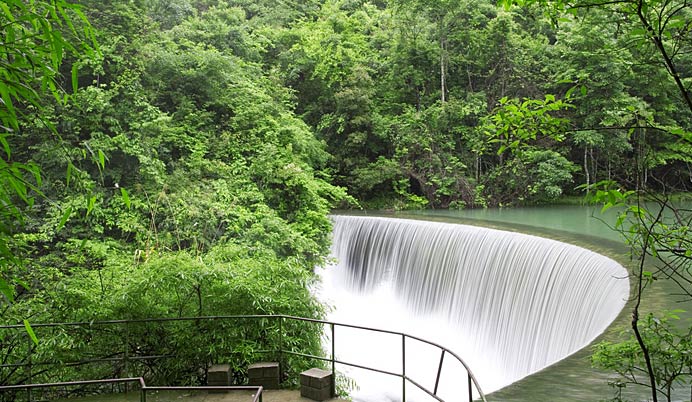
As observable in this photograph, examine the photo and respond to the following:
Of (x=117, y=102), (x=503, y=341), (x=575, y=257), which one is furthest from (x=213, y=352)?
(x=117, y=102)

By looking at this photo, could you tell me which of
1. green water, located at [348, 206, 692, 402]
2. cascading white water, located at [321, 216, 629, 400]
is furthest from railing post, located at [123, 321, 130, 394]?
cascading white water, located at [321, 216, 629, 400]

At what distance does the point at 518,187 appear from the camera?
22516 millimetres

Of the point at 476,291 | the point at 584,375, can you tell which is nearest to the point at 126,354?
the point at 584,375

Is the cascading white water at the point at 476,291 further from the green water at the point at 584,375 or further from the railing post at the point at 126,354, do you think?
the railing post at the point at 126,354

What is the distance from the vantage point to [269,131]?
14.9 meters

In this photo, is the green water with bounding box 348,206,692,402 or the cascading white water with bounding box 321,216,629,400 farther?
the cascading white water with bounding box 321,216,629,400

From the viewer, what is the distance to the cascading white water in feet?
29.9

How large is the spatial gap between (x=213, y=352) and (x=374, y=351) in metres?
6.99

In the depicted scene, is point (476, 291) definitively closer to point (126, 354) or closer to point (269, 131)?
point (269, 131)

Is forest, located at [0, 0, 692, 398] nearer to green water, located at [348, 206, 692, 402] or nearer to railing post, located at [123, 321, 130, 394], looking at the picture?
railing post, located at [123, 321, 130, 394]

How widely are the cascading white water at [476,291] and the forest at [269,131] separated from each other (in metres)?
2.12

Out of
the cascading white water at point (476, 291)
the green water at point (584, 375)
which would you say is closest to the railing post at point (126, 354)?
the green water at point (584, 375)

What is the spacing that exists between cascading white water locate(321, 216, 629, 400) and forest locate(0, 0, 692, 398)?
212 centimetres

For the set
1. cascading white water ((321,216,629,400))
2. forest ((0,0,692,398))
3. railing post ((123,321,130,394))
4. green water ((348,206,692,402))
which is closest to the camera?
forest ((0,0,692,398))
